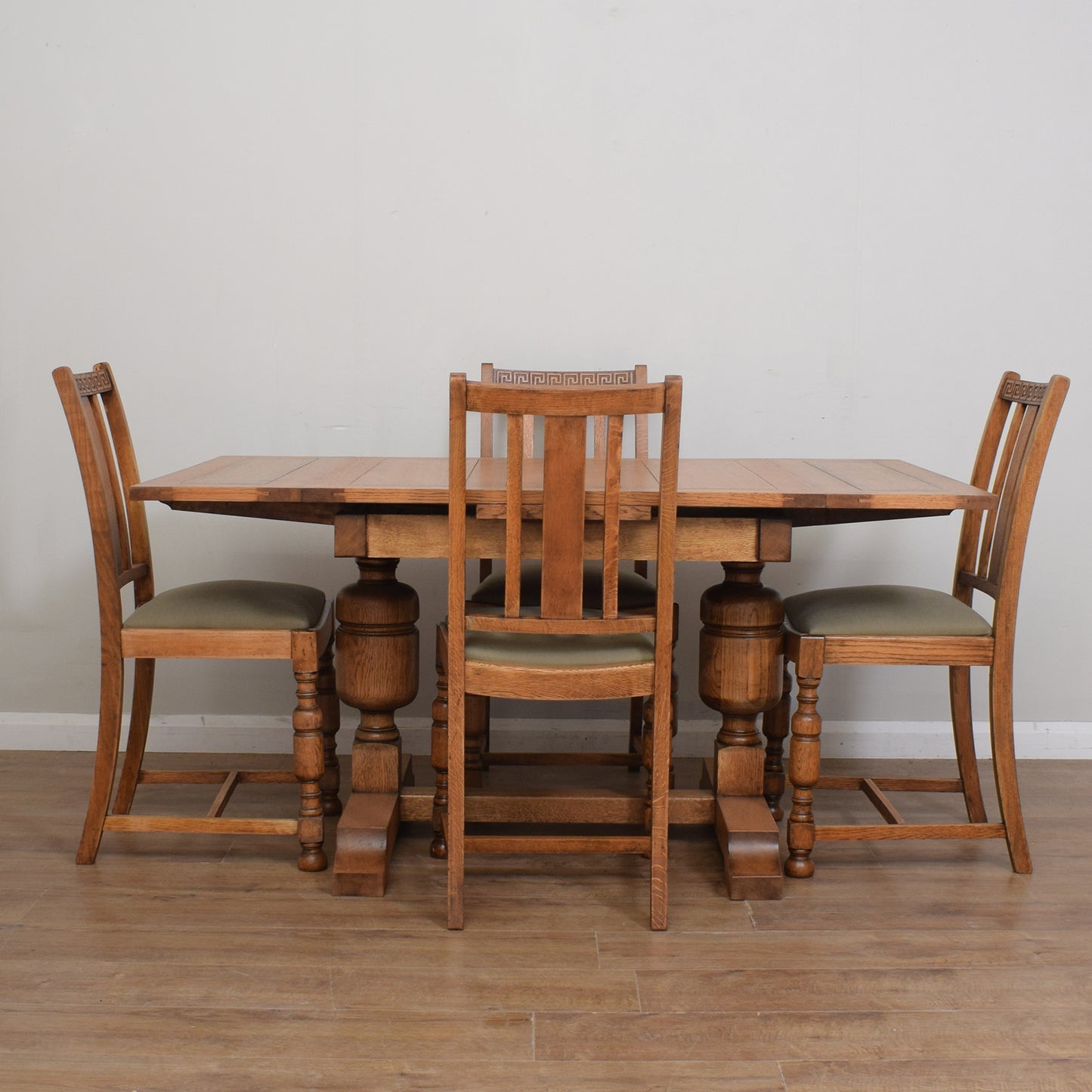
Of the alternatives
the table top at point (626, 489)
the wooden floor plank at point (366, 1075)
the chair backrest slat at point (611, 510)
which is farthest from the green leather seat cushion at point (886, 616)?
the wooden floor plank at point (366, 1075)

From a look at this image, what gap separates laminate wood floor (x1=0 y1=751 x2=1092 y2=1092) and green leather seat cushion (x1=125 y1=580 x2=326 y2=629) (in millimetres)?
544

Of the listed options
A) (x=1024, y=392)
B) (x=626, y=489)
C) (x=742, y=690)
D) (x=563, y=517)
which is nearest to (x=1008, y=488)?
(x=1024, y=392)

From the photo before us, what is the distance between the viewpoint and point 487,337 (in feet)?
10.2

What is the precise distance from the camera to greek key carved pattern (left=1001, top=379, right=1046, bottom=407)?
2391mm

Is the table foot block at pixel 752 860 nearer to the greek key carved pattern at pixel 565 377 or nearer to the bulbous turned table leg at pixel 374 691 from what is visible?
the bulbous turned table leg at pixel 374 691

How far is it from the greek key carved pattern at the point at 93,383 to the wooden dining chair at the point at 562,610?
0.92 m

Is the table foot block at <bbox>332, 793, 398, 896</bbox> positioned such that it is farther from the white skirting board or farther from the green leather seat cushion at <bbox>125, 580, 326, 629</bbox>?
the white skirting board

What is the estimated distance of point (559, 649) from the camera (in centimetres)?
212

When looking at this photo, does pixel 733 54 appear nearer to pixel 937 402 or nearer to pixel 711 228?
pixel 711 228

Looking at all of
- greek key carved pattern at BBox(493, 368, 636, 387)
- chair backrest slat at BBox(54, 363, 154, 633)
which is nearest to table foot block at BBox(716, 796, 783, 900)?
greek key carved pattern at BBox(493, 368, 636, 387)

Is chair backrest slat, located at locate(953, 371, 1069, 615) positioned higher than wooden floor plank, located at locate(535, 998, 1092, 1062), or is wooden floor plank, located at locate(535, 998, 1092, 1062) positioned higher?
chair backrest slat, located at locate(953, 371, 1069, 615)

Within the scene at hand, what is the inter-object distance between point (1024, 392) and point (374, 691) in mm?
1603

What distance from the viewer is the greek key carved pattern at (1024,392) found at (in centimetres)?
239

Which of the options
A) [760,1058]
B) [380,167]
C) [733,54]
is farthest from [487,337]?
[760,1058]
